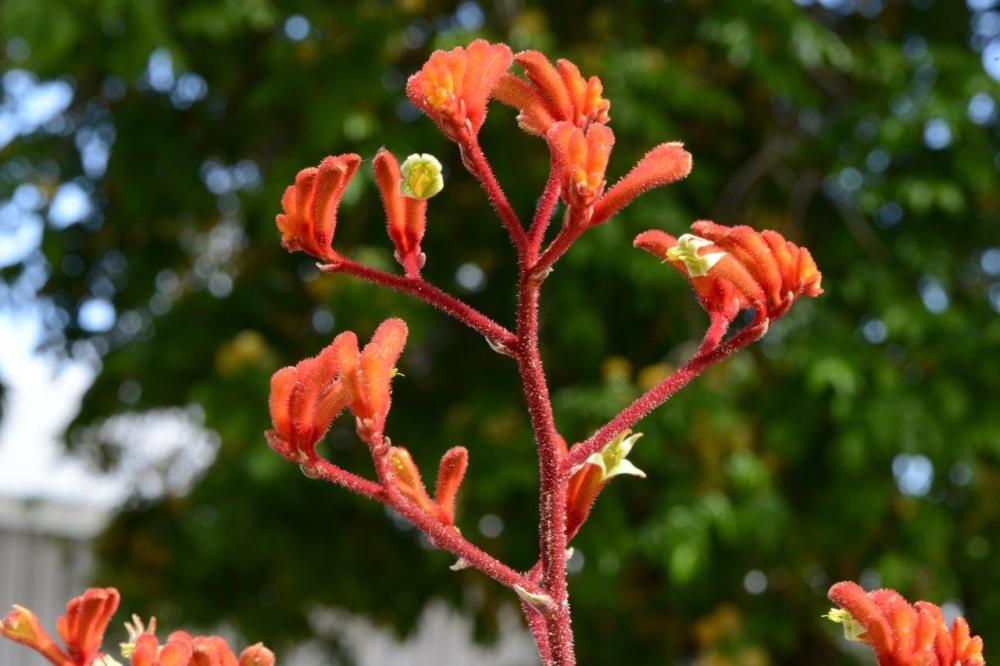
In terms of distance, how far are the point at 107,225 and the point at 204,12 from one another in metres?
1.03

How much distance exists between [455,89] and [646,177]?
116 mm

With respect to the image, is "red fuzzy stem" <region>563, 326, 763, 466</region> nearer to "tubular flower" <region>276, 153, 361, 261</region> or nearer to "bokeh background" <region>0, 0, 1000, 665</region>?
"tubular flower" <region>276, 153, 361, 261</region>

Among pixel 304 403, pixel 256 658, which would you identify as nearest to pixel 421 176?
pixel 304 403

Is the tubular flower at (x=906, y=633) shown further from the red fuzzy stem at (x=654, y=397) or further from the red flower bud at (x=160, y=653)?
the red flower bud at (x=160, y=653)

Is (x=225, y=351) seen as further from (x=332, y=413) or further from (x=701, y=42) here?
(x=332, y=413)

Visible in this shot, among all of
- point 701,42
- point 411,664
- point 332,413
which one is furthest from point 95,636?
point 411,664

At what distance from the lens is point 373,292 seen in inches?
129

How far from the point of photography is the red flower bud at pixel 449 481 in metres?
0.84

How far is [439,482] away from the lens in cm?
86

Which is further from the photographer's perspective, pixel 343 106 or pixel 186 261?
pixel 186 261

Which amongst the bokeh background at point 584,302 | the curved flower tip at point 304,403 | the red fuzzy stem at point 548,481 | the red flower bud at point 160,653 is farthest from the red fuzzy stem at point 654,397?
the bokeh background at point 584,302

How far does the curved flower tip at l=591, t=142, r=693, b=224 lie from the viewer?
2.50ft

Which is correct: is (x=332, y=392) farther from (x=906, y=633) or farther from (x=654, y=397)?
(x=906, y=633)

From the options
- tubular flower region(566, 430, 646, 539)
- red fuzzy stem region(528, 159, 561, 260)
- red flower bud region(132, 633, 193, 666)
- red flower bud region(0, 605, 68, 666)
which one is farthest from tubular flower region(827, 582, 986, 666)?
red flower bud region(0, 605, 68, 666)
